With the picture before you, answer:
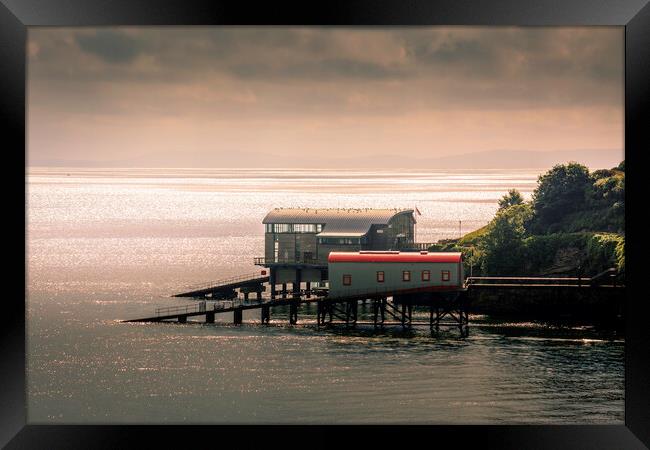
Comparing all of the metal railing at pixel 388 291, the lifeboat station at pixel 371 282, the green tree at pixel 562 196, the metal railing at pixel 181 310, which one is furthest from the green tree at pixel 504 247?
the metal railing at pixel 181 310

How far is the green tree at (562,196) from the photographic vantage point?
119625mm

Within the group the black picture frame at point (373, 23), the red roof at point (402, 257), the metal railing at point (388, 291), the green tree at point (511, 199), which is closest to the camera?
the black picture frame at point (373, 23)

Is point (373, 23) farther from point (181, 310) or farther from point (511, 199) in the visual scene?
point (511, 199)

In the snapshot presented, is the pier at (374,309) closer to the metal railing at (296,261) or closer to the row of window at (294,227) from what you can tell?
the metal railing at (296,261)

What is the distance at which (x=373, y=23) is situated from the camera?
2934cm

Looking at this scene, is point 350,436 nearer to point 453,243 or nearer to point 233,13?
Result: point 233,13

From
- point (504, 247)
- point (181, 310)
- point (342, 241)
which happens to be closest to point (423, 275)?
point (342, 241)

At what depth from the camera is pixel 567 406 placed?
54.3 m

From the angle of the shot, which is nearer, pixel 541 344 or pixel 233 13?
pixel 233 13

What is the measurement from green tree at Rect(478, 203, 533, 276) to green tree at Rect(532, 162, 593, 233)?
34.3ft

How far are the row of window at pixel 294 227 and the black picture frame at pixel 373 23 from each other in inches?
2745

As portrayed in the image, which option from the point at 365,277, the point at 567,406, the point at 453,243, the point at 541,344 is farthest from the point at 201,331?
the point at 453,243

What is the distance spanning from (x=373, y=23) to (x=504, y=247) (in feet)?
267

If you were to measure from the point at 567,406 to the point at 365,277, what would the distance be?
28.6m
